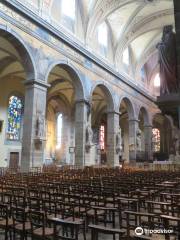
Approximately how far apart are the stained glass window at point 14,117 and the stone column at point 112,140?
8183 mm

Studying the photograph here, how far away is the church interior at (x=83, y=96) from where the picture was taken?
23.8 ft

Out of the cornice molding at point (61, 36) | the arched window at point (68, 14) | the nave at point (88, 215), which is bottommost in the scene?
the nave at point (88, 215)

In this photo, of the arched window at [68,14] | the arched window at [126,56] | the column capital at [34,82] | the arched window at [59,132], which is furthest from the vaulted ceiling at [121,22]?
the arched window at [59,132]

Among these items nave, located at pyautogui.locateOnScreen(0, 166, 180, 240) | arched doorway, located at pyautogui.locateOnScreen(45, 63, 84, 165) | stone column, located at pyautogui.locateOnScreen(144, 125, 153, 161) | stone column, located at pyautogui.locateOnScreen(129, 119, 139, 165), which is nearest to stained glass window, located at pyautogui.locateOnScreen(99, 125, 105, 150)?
stone column, located at pyautogui.locateOnScreen(144, 125, 153, 161)

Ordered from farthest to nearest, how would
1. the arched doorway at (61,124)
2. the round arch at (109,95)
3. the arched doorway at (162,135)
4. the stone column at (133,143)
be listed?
the arched doorway at (162,135) < the stone column at (133,143) < the arched doorway at (61,124) < the round arch at (109,95)

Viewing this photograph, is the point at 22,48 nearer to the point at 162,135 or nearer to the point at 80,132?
the point at 80,132

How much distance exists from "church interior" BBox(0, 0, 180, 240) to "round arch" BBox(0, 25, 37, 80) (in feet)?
0.19

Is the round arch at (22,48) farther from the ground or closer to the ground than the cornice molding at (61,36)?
closer to the ground

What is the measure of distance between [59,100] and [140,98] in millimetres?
9643

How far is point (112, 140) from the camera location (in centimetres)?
2409

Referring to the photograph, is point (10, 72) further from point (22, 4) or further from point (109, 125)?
point (109, 125)

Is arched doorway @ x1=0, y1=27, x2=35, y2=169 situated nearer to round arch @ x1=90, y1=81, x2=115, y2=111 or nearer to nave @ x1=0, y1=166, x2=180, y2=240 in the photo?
round arch @ x1=90, y1=81, x2=115, y2=111

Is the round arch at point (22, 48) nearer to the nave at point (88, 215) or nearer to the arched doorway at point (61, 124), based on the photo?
the nave at point (88, 215)

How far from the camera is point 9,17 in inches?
547
